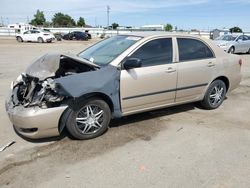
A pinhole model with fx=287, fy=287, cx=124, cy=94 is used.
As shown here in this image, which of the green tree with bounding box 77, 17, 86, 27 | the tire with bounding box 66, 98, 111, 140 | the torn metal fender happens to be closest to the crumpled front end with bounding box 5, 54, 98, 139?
the torn metal fender

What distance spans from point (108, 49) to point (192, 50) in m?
1.63

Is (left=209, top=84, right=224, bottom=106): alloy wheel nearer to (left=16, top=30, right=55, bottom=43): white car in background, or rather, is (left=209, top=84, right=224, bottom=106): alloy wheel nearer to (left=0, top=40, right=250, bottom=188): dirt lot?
(left=0, top=40, right=250, bottom=188): dirt lot

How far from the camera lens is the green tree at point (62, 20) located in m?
112

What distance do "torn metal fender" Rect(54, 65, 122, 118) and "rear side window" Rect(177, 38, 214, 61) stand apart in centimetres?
149

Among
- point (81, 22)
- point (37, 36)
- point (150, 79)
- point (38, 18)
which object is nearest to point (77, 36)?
point (37, 36)

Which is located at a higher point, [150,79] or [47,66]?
[47,66]

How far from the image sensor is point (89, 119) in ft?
14.4

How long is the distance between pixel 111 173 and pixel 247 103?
4544mm

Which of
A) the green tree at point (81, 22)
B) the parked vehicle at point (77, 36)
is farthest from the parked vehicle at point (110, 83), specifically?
the green tree at point (81, 22)

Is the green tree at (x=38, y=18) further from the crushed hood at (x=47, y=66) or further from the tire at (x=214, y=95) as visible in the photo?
the crushed hood at (x=47, y=66)

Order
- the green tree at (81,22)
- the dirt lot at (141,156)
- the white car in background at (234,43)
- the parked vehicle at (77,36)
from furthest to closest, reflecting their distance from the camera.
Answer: the green tree at (81,22), the parked vehicle at (77,36), the white car in background at (234,43), the dirt lot at (141,156)

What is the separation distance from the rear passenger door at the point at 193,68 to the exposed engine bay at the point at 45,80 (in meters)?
1.75

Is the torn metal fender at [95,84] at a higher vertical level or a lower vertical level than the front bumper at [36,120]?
higher

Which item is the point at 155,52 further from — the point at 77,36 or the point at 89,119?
the point at 77,36
